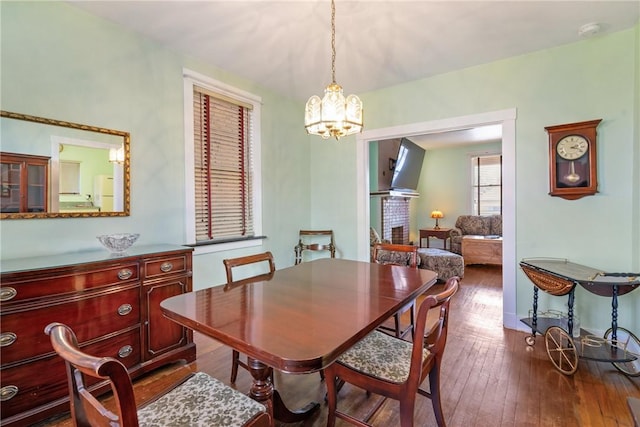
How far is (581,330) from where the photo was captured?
102 inches

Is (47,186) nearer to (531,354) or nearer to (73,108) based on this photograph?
(73,108)

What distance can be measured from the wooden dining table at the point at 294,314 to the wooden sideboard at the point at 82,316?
780 millimetres

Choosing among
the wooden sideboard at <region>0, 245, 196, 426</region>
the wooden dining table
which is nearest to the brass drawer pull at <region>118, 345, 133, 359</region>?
the wooden sideboard at <region>0, 245, 196, 426</region>

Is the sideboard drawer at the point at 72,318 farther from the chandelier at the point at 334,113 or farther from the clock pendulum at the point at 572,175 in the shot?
the clock pendulum at the point at 572,175

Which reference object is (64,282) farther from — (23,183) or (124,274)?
(23,183)

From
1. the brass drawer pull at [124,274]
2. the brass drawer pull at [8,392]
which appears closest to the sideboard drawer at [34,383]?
the brass drawer pull at [8,392]

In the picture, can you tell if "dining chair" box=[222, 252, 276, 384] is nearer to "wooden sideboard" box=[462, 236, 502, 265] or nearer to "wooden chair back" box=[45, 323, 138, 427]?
"wooden chair back" box=[45, 323, 138, 427]

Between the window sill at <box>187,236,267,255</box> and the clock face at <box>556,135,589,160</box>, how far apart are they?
3.17 metres

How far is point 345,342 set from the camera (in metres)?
1.07

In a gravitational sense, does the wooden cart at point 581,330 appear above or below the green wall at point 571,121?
below

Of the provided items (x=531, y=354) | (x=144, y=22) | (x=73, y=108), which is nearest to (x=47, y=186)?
(x=73, y=108)

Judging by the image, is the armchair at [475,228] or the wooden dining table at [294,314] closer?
the wooden dining table at [294,314]

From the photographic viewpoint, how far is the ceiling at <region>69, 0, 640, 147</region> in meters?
2.18

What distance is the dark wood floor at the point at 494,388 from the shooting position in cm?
175
